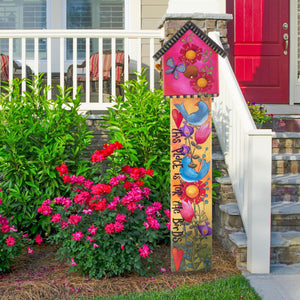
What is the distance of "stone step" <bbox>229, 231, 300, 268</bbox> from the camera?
336 centimetres

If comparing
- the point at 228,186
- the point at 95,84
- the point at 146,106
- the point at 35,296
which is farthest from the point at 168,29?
the point at 35,296

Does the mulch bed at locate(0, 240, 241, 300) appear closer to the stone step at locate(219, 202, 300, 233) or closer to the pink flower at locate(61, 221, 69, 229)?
the stone step at locate(219, 202, 300, 233)

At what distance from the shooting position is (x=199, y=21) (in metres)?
4.97

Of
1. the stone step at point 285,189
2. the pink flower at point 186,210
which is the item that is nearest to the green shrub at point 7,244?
the pink flower at point 186,210

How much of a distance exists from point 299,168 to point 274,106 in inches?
77.5

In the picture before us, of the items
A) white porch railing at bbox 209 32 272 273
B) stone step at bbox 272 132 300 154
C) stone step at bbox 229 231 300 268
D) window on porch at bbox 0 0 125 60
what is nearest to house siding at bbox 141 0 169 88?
window on porch at bbox 0 0 125 60

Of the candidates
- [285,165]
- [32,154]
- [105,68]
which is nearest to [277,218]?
[285,165]

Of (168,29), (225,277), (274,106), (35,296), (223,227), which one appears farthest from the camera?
(274,106)

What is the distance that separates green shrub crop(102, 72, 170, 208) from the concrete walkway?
1098 millimetres

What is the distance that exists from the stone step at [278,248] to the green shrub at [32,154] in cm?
157

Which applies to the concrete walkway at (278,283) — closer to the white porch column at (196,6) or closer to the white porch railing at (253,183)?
the white porch railing at (253,183)

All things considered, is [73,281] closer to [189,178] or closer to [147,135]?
[189,178]

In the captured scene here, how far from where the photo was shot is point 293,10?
6.09m

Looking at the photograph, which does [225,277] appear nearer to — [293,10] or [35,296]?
[35,296]
